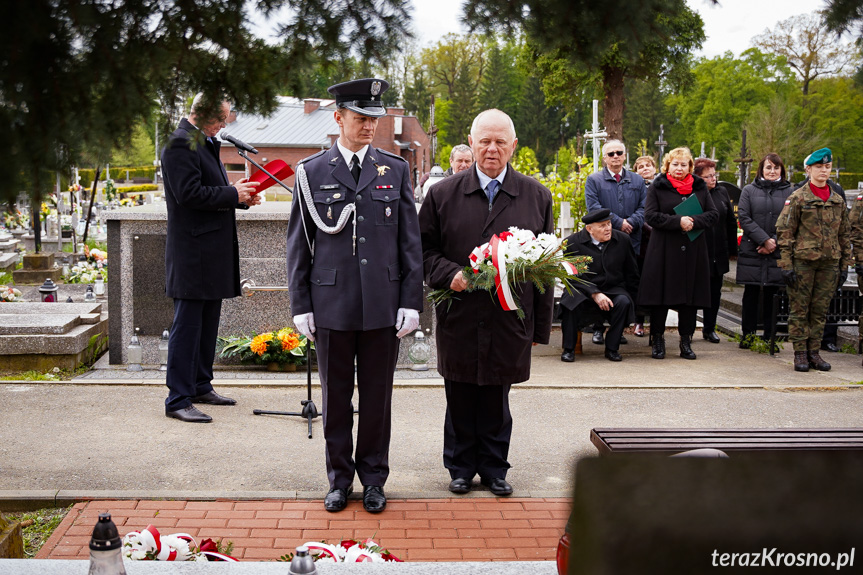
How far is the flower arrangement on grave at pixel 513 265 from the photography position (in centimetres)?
484

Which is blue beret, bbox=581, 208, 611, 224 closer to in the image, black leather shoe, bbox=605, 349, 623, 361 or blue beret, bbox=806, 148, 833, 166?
black leather shoe, bbox=605, 349, 623, 361

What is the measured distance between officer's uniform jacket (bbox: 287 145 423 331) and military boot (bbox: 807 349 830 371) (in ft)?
17.5

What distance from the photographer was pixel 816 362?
874cm

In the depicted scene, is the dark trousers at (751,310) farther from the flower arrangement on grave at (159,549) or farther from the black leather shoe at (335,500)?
the flower arrangement on grave at (159,549)

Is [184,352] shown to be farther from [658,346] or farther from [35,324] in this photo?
[658,346]

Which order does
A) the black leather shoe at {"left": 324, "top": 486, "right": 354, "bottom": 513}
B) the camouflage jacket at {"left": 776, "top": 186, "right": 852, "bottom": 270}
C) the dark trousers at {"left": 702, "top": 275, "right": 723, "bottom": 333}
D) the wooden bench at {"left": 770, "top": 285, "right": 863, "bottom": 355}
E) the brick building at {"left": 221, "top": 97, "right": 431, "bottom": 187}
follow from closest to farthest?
the black leather shoe at {"left": 324, "top": 486, "right": 354, "bottom": 513} < the camouflage jacket at {"left": 776, "top": 186, "right": 852, "bottom": 270} < the wooden bench at {"left": 770, "top": 285, "right": 863, "bottom": 355} < the dark trousers at {"left": 702, "top": 275, "right": 723, "bottom": 333} < the brick building at {"left": 221, "top": 97, "right": 431, "bottom": 187}

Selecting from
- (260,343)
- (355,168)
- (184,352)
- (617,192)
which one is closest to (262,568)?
(355,168)

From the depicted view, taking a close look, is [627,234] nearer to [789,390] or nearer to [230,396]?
[789,390]

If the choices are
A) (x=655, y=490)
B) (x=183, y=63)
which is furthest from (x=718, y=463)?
(x=183, y=63)

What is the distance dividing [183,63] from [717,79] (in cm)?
5605

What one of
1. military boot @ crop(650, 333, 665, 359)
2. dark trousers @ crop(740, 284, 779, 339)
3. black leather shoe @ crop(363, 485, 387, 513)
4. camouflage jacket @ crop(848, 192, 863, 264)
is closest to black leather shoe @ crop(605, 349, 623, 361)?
military boot @ crop(650, 333, 665, 359)

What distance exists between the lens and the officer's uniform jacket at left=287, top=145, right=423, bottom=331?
4820mm

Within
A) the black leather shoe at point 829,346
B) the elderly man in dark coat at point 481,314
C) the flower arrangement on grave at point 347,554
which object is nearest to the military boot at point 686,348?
the black leather shoe at point 829,346

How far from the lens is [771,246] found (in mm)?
9445
